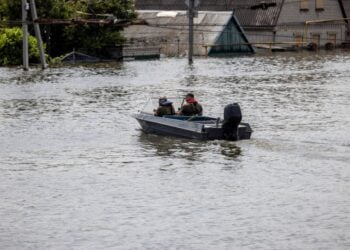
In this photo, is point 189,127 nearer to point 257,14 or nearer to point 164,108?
point 164,108

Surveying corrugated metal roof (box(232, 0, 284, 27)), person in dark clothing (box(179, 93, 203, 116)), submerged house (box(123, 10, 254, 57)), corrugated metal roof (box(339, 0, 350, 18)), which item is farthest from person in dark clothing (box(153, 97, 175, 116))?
corrugated metal roof (box(339, 0, 350, 18))

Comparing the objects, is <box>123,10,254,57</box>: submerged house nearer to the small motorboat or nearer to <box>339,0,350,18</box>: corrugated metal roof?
<box>339,0,350,18</box>: corrugated metal roof

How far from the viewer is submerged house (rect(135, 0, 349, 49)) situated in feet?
288

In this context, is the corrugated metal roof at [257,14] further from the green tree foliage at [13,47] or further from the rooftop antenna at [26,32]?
the rooftop antenna at [26,32]

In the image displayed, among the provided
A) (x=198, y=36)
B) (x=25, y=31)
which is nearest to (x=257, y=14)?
(x=198, y=36)

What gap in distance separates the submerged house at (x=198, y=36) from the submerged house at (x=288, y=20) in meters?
3.77

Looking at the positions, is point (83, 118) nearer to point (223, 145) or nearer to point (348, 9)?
point (223, 145)

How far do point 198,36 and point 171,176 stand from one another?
53.5 m

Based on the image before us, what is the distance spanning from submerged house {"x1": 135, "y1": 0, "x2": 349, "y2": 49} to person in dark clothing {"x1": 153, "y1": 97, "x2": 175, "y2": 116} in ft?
163

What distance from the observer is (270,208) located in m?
25.4

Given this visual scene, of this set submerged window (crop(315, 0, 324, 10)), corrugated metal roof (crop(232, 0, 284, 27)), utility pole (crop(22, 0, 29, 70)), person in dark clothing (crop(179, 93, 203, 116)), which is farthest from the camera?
submerged window (crop(315, 0, 324, 10))

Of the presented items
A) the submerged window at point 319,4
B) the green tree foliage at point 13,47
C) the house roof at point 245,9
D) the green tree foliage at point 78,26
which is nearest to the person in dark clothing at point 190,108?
the green tree foliage at point 13,47

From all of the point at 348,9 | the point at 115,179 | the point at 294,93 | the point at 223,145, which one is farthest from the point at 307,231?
the point at 348,9

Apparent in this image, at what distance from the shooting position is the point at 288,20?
89.1 meters
